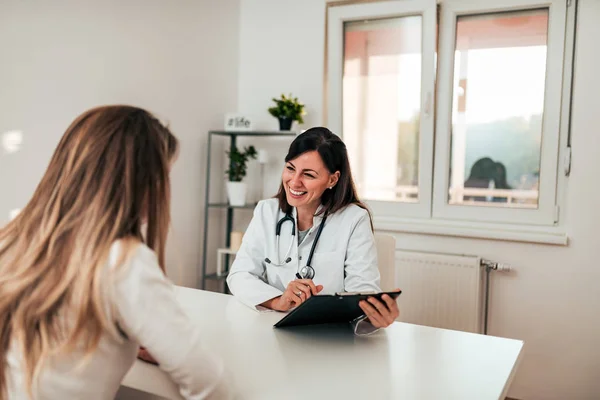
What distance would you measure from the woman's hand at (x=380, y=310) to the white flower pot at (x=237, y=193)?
2.17 m

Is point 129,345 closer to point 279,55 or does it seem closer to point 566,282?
point 566,282

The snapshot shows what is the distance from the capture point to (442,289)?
320 cm

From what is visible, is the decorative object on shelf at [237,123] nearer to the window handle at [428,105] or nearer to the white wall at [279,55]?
the white wall at [279,55]

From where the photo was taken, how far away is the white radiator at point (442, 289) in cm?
312

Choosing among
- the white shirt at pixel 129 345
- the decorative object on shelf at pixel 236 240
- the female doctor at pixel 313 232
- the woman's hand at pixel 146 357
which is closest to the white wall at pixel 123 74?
Result: the decorative object on shelf at pixel 236 240

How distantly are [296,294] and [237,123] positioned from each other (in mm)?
2069

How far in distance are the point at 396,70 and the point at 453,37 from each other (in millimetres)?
389

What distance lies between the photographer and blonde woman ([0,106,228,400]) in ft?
3.00

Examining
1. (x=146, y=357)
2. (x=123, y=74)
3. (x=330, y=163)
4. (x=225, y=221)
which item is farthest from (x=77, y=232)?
(x=225, y=221)

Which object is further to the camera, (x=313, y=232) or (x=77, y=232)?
(x=313, y=232)

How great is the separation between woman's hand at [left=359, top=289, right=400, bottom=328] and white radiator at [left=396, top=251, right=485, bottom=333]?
168 cm

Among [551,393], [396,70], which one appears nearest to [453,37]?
[396,70]

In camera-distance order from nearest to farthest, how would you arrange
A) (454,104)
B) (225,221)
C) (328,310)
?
(328,310)
(454,104)
(225,221)

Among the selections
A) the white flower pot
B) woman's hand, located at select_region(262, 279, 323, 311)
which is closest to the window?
the white flower pot
